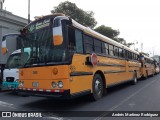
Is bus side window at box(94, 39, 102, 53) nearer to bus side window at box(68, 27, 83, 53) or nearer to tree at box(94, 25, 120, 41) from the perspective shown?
bus side window at box(68, 27, 83, 53)

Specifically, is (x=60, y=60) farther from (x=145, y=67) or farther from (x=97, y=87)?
(x=145, y=67)

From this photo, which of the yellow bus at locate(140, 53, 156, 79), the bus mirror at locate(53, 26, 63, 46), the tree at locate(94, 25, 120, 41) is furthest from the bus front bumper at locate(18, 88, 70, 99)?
the tree at locate(94, 25, 120, 41)

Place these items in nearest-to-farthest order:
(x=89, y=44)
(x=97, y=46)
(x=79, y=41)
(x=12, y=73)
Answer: (x=79, y=41) < (x=89, y=44) < (x=97, y=46) < (x=12, y=73)

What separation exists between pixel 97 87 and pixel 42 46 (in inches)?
115

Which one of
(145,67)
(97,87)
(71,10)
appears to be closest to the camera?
(97,87)

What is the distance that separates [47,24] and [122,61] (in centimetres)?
700

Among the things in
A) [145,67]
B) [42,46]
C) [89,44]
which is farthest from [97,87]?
[145,67]

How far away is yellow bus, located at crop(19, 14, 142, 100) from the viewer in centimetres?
664

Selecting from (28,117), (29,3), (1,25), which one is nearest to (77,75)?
→ (28,117)

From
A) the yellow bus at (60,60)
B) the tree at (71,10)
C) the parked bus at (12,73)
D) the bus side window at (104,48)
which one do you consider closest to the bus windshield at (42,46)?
the yellow bus at (60,60)

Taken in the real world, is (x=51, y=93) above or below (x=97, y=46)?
below

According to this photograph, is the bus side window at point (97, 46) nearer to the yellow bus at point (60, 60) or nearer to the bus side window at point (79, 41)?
the yellow bus at point (60, 60)

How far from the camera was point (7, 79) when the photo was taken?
11.2 metres

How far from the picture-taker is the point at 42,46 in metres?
7.26
